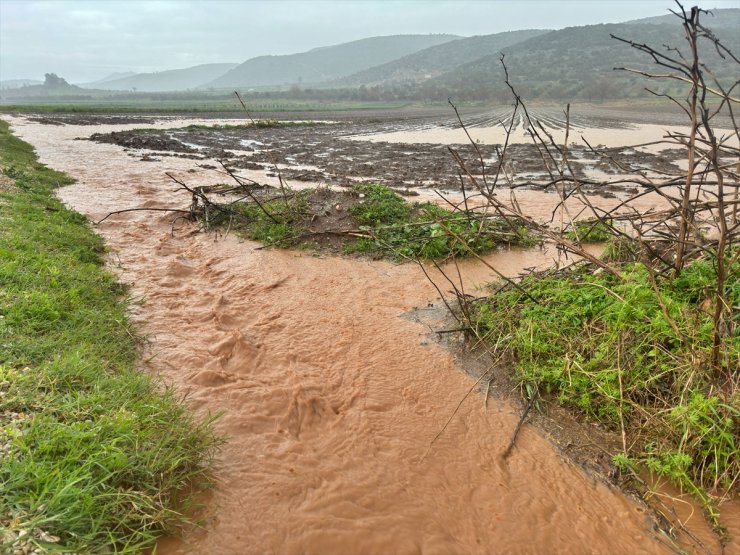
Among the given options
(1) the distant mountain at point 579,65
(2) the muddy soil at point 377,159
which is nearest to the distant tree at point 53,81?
(1) the distant mountain at point 579,65

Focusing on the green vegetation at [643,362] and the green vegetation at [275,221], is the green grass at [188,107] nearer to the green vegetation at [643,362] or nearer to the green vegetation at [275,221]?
the green vegetation at [275,221]

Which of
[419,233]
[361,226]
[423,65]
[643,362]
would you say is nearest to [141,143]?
[361,226]

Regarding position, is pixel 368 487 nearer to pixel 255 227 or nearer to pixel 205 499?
pixel 205 499

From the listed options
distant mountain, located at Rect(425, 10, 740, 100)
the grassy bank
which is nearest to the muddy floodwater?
the grassy bank

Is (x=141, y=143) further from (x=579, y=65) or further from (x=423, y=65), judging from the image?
(x=423, y=65)

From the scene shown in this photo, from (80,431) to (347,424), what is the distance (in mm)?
1979

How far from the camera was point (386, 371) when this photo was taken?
177 inches

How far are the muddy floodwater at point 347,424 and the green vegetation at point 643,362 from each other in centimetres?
43

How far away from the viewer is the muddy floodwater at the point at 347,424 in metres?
2.74

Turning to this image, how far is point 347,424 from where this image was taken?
3709mm

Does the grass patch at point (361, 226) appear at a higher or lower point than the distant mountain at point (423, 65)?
lower

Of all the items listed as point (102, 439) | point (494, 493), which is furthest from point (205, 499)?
point (494, 493)

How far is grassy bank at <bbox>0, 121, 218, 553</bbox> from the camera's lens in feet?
7.27

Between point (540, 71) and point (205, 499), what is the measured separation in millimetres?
120140
